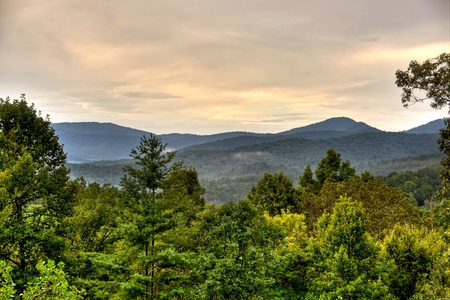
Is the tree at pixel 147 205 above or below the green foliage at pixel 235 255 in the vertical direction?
above

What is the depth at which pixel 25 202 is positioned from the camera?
17.0 m

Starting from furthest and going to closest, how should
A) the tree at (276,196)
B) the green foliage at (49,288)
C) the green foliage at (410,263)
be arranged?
the tree at (276,196) < the green foliage at (410,263) < the green foliage at (49,288)

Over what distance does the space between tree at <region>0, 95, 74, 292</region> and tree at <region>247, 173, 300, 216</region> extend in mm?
30493

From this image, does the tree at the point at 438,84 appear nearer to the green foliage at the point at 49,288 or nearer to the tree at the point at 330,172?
the green foliage at the point at 49,288

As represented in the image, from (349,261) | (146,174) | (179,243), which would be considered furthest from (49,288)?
(349,261)

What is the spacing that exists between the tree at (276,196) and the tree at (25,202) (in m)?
30.5

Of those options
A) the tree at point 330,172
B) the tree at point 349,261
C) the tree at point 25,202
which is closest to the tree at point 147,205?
the tree at point 25,202

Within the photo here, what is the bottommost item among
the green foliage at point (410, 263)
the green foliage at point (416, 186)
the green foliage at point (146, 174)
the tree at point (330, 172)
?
the green foliage at point (416, 186)

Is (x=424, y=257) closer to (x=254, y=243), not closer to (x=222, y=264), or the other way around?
(x=254, y=243)

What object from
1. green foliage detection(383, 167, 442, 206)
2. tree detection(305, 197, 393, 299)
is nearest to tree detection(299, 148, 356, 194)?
tree detection(305, 197, 393, 299)

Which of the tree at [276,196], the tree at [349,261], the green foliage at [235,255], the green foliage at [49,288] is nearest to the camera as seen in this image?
the green foliage at [49,288]

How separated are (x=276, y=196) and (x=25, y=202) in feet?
113

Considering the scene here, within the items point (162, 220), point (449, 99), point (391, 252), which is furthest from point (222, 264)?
point (449, 99)

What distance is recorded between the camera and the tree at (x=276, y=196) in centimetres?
4531
